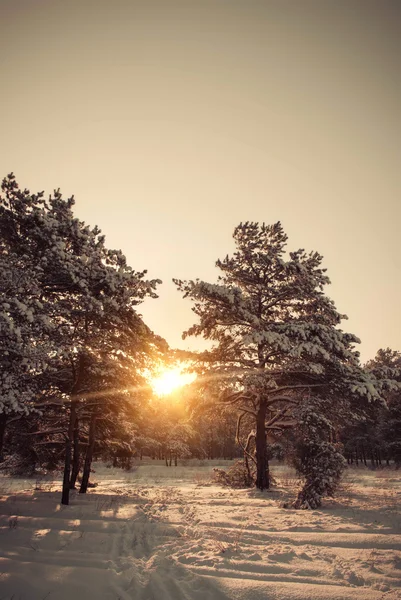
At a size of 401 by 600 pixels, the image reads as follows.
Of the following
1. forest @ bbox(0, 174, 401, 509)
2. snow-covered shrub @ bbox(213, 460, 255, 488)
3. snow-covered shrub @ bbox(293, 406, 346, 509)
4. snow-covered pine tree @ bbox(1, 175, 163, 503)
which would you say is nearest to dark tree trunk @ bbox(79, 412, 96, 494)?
forest @ bbox(0, 174, 401, 509)

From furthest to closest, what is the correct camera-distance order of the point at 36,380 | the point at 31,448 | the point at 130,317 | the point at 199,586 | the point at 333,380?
the point at 31,448 → the point at 333,380 → the point at 36,380 → the point at 130,317 → the point at 199,586

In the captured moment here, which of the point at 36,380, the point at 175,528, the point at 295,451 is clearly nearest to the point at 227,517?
the point at 175,528

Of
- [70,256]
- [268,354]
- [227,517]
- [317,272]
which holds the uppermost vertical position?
[317,272]

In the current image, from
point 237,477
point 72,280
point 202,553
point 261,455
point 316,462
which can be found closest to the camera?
point 202,553

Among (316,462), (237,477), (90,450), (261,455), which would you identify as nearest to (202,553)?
(316,462)

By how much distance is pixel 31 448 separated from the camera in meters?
16.2

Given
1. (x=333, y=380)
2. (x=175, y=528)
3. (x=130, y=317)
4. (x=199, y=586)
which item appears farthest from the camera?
(x=333, y=380)

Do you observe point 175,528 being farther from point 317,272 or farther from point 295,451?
point 317,272

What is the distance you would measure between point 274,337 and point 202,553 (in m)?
7.70

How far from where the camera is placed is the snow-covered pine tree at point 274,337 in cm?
1311

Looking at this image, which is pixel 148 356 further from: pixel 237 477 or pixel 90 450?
pixel 237 477

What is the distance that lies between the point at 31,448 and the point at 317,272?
16183 mm

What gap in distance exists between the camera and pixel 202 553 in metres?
6.49

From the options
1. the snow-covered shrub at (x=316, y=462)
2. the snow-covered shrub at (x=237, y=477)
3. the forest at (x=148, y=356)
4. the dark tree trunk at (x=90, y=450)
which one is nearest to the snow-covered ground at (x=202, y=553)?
the snow-covered shrub at (x=316, y=462)
